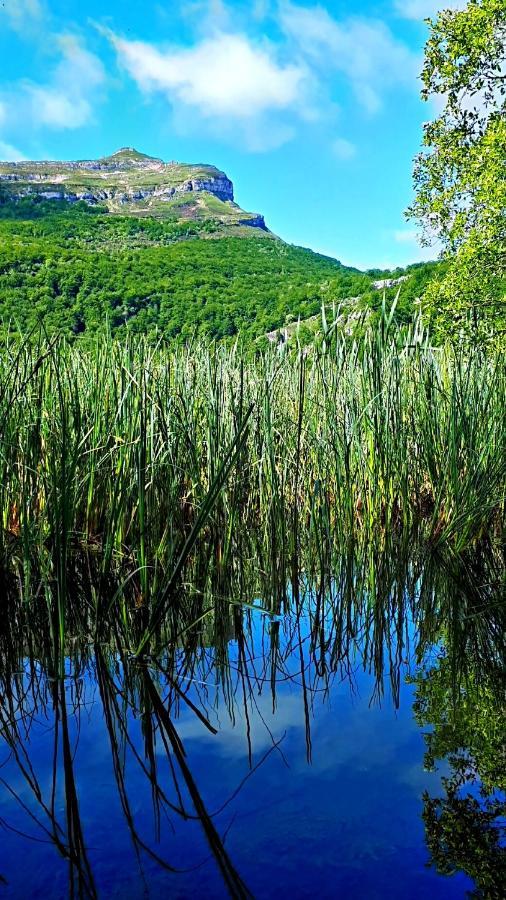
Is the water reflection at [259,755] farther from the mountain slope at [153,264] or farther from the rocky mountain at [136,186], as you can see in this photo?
the rocky mountain at [136,186]

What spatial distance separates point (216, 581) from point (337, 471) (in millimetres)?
720

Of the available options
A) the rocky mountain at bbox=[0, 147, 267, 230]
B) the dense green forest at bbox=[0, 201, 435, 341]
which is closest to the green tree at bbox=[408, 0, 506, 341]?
the dense green forest at bbox=[0, 201, 435, 341]

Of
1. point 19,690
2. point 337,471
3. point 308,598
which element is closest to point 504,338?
point 337,471

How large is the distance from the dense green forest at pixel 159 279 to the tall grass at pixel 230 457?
0.28 metres

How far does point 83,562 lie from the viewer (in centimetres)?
297

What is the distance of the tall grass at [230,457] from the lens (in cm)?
264

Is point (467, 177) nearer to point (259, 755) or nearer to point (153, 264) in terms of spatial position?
point (259, 755)

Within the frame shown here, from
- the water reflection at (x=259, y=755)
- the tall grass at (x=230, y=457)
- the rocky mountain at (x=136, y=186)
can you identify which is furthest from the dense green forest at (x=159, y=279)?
the rocky mountain at (x=136, y=186)

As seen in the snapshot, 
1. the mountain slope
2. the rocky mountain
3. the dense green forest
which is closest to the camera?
the dense green forest

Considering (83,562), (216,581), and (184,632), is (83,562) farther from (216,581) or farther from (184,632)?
(184,632)

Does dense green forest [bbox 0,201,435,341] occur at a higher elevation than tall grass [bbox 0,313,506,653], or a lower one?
higher

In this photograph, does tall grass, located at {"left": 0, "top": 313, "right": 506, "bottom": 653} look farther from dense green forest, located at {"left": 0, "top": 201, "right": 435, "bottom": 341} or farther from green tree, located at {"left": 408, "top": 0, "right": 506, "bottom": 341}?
green tree, located at {"left": 408, "top": 0, "right": 506, "bottom": 341}

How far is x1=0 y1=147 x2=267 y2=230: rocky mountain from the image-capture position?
83312 mm

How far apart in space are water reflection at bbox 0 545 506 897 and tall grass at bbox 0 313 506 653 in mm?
316
